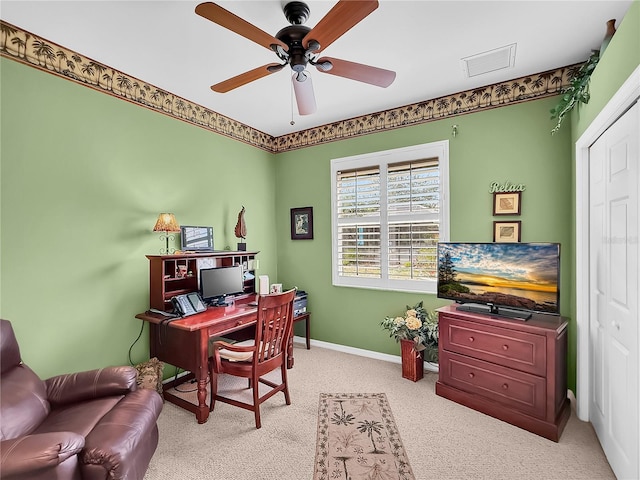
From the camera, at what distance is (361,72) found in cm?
198

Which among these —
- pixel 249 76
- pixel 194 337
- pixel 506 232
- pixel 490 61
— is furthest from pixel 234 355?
pixel 490 61

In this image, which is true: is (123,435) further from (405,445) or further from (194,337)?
(405,445)

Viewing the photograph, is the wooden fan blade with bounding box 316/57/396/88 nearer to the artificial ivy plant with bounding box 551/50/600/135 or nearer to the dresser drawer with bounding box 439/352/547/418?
the artificial ivy plant with bounding box 551/50/600/135

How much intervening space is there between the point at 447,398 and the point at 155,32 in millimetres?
3655

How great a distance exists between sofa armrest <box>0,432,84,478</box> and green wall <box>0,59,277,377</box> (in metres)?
1.16

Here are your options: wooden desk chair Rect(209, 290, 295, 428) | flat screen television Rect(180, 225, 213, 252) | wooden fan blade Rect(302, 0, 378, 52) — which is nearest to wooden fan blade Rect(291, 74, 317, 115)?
wooden fan blade Rect(302, 0, 378, 52)

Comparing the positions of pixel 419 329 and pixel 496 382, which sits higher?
pixel 419 329

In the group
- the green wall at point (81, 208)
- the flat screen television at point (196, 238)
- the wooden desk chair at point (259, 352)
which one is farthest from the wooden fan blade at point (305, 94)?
the flat screen television at point (196, 238)

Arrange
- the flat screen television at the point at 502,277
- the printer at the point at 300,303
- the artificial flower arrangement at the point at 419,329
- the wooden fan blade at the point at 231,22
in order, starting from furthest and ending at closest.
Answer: the printer at the point at 300,303 → the artificial flower arrangement at the point at 419,329 → the flat screen television at the point at 502,277 → the wooden fan blade at the point at 231,22

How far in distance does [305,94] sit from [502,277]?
6.90ft

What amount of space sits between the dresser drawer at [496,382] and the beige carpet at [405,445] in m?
0.17

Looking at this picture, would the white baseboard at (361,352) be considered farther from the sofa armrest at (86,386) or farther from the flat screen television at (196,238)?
the sofa armrest at (86,386)

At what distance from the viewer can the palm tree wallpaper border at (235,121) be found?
226 centimetres

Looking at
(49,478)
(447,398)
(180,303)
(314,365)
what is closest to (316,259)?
(314,365)
